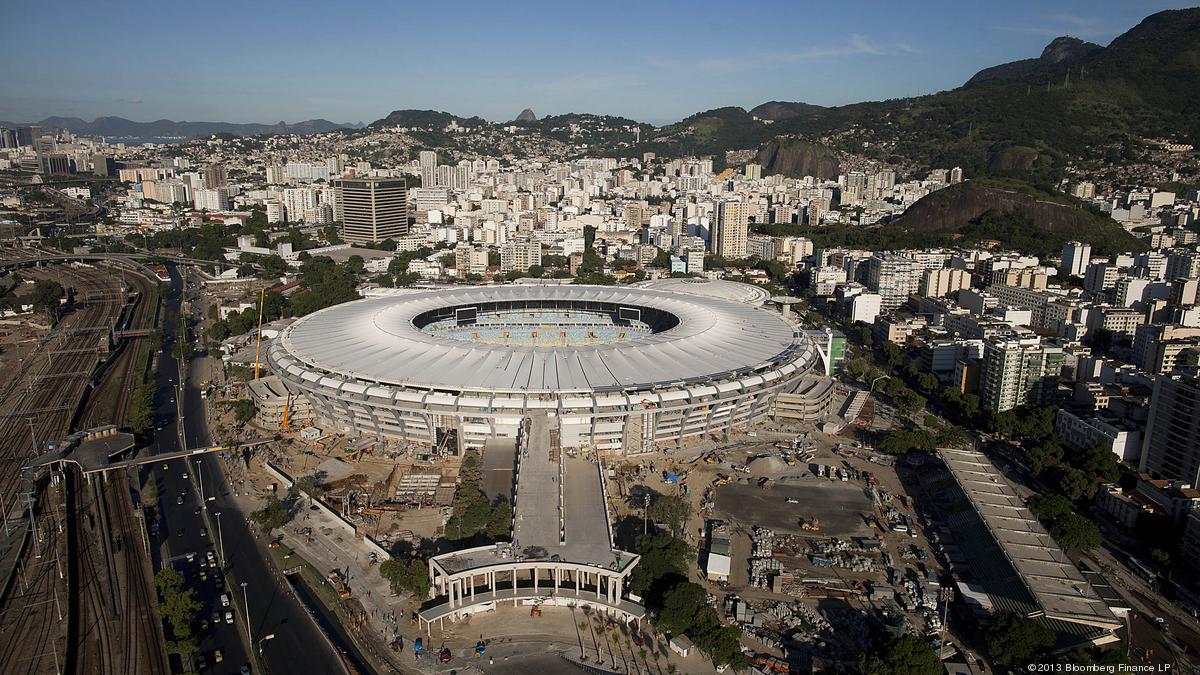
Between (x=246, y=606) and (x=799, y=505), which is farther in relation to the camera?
(x=799, y=505)

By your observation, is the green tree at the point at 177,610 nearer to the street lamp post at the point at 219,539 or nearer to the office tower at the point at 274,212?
the street lamp post at the point at 219,539

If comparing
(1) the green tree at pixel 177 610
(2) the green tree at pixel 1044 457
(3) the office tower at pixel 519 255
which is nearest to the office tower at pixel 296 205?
(3) the office tower at pixel 519 255

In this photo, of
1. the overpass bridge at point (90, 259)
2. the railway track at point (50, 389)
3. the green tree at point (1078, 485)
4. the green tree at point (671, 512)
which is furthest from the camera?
the overpass bridge at point (90, 259)

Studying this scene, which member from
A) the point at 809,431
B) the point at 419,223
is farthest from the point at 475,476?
the point at 419,223

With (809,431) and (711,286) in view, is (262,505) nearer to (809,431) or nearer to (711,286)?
(809,431)

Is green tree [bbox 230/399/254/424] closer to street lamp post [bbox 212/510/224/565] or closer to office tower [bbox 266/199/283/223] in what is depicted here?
street lamp post [bbox 212/510/224/565]

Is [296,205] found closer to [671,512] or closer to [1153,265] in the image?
[671,512]

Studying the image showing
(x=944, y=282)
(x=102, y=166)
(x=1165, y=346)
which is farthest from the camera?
(x=102, y=166)

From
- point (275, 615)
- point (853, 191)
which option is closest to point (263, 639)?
point (275, 615)
